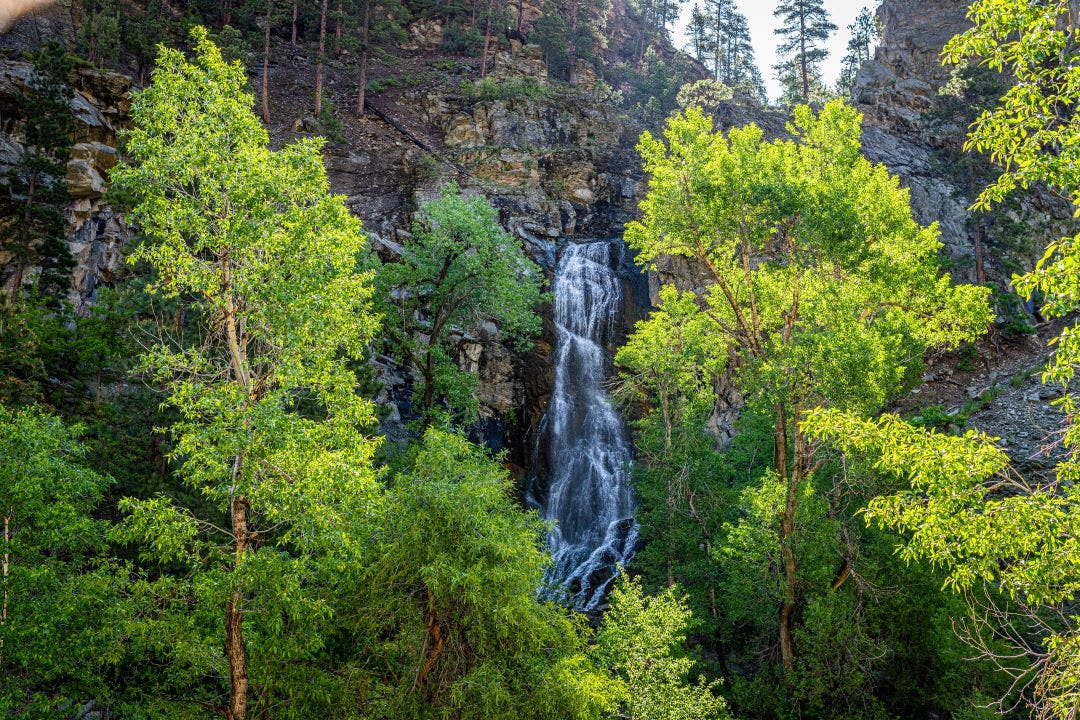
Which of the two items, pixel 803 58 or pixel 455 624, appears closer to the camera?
pixel 455 624

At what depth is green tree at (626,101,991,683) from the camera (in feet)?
50.5

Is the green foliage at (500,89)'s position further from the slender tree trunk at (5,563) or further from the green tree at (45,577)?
the slender tree trunk at (5,563)

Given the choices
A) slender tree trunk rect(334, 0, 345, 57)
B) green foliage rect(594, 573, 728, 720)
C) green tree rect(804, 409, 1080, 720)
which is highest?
slender tree trunk rect(334, 0, 345, 57)

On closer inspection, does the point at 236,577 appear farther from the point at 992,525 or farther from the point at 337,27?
the point at 337,27

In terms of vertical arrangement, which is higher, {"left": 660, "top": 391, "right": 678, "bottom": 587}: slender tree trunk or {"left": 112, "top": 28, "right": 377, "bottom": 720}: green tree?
{"left": 112, "top": 28, "right": 377, "bottom": 720}: green tree

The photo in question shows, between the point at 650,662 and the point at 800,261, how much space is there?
36.8 ft

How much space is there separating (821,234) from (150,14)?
49773mm

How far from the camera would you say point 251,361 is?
1078 centimetres

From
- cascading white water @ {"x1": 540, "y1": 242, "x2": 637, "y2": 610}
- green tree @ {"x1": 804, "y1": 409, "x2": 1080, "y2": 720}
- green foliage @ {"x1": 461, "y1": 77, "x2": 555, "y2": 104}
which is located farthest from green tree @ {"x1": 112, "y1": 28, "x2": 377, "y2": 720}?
green foliage @ {"x1": 461, "y1": 77, "x2": 555, "y2": 104}

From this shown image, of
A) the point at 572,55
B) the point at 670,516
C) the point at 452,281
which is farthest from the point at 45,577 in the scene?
the point at 572,55

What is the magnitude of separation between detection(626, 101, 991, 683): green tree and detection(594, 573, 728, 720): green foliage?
2.91 meters

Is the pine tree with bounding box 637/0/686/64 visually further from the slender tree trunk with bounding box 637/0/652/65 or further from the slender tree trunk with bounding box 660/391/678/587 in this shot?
the slender tree trunk with bounding box 660/391/678/587

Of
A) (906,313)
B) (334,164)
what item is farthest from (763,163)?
(334,164)

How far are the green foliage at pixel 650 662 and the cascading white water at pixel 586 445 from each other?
9584 mm
